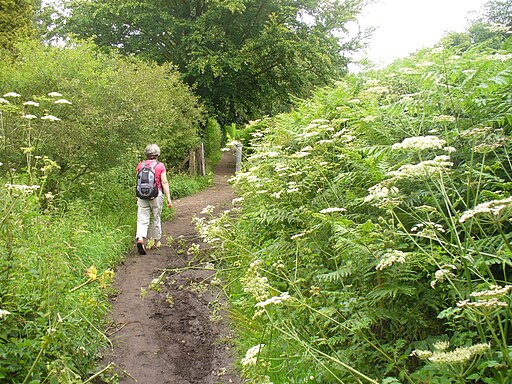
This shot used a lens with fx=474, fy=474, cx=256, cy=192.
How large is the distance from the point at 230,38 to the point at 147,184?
49.8 ft

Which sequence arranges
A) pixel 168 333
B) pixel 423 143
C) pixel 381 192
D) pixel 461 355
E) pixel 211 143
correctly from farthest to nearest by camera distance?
1. pixel 211 143
2. pixel 168 333
3. pixel 381 192
4. pixel 423 143
5. pixel 461 355

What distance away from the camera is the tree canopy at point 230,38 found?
814 inches

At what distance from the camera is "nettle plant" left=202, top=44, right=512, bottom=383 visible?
8.47ft

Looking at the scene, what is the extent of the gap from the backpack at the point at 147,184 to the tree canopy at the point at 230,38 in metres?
11.7

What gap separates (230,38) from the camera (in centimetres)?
2227

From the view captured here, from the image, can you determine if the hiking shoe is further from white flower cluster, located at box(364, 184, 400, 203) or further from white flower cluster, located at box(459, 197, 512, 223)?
white flower cluster, located at box(459, 197, 512, 223)

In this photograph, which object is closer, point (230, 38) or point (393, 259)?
point (393, 259)

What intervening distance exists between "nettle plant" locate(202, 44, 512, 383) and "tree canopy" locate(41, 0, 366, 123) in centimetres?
1604

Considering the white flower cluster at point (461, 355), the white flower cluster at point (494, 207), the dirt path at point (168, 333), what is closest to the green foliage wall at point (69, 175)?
the dirt path at point (168, 333)

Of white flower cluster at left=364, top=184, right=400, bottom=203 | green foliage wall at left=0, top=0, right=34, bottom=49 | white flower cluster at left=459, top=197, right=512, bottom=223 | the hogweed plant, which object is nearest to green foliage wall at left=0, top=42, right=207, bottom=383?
the hogweed plant

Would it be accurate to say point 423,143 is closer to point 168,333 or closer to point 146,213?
point 168,333

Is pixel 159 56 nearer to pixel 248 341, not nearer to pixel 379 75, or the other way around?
pixel 379 75

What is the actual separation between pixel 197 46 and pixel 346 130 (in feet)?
53.9

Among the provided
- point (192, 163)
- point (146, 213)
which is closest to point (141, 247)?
point (146, 213)
